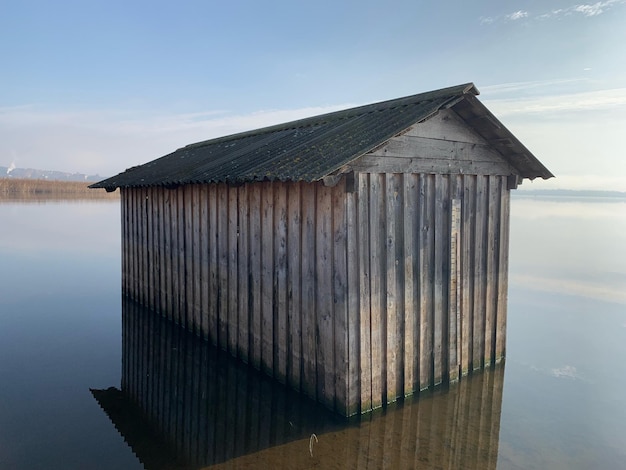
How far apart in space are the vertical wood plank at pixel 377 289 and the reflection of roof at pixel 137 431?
3.11 m

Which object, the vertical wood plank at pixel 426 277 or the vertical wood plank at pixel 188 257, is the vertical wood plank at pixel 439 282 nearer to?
the vertical wood plank at pixel 426 277

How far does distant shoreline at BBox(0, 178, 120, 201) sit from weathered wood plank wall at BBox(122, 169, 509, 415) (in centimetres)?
7399

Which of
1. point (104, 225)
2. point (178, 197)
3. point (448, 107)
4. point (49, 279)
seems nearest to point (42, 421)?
point (178, 197)

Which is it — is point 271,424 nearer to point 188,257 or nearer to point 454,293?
point 454,293

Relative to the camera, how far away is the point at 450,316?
8.27m

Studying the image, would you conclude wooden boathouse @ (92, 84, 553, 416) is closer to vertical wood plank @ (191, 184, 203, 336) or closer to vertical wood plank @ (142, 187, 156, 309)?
vertical wood plank @ (191, 184, 203, 336)

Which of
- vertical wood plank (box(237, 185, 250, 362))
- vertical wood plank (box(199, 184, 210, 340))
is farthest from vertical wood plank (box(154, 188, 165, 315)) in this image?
vertical wood plank (box(237, 185, 250, 362))

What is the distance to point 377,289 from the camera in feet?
23.3

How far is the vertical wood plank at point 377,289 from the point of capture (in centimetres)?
704

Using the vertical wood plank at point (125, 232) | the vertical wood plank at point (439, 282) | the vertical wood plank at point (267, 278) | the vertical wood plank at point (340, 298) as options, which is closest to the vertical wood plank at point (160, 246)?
the vertical wood plank at point (125, 232)

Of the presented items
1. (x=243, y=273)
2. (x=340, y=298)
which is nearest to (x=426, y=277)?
(x=340, y=298)

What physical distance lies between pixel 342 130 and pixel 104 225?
38371 millimetres

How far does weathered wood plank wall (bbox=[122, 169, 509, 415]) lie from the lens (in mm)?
6871

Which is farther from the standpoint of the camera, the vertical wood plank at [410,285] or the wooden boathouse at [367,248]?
the vertical wood plank at [410,285]
